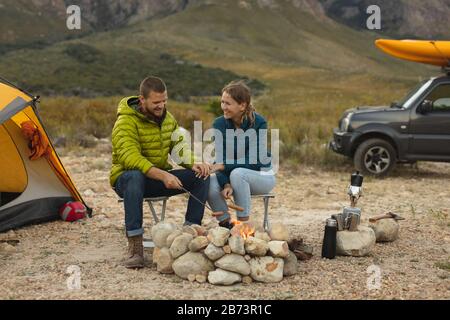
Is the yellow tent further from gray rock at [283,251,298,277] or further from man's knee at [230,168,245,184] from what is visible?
gray rock at [283,251,298,277]

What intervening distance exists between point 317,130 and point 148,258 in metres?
9.44

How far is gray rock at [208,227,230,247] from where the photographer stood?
4.88 meters

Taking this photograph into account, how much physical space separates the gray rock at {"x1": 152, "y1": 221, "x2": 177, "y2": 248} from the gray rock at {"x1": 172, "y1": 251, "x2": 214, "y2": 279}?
26cm

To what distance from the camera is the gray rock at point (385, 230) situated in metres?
6.10

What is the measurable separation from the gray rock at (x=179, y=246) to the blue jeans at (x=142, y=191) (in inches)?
14.2

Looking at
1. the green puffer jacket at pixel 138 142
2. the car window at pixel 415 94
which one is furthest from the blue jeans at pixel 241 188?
the car window at pixel 415 94

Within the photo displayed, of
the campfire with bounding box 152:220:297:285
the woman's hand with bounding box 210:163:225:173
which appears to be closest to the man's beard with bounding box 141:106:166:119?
the woman's hand with bounding box 210:163:225:173

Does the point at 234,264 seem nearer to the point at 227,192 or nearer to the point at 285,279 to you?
the point at 285,279

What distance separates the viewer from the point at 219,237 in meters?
4.89

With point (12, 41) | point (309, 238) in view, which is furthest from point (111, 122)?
point (12, 41)

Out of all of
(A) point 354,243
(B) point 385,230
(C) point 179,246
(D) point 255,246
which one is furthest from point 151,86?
(B) point 385,230

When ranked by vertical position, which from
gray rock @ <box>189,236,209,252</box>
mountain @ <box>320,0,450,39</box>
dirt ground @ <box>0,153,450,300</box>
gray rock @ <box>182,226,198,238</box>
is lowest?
dirt ground @ <box>0,153,450,300</box>

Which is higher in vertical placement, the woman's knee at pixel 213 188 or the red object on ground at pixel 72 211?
the woman's knee at pixel 213 188

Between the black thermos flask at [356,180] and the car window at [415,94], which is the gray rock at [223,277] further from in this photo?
the car window at [415,94]
